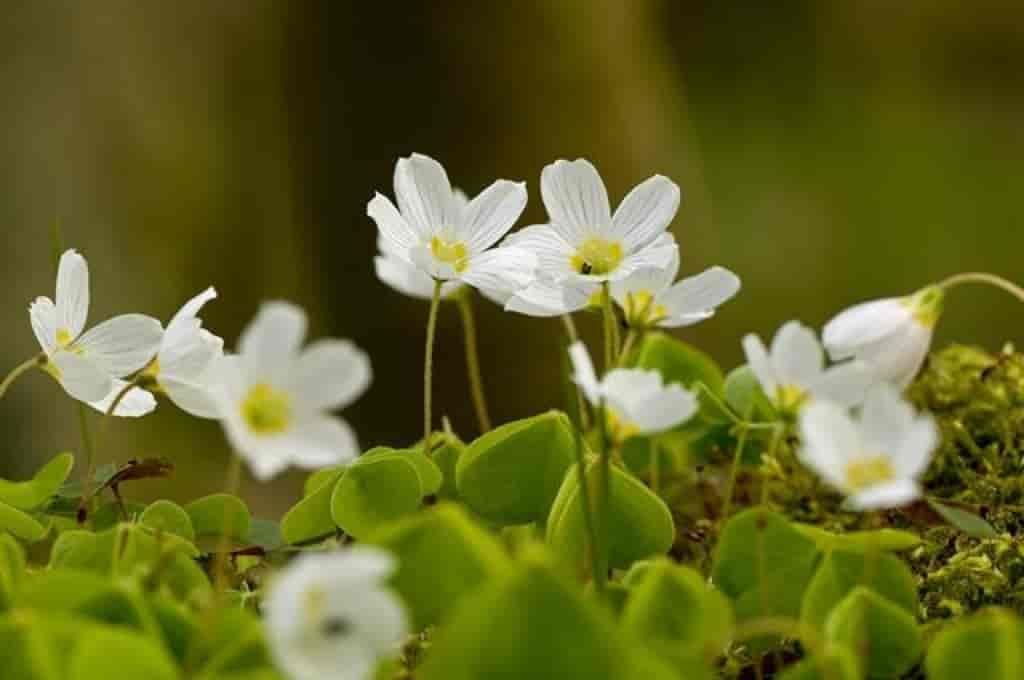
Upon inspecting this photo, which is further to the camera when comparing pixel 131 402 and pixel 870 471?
pixel 131 402

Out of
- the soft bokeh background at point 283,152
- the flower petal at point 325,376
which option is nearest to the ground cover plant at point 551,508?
the flower petal at point 325,376

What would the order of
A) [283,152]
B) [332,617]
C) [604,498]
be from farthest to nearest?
[283,152] → [604,498] → [332,617]

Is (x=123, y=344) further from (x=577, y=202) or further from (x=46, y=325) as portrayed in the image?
(x=577, y=202)

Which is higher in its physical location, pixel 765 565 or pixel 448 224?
pixel 448 224

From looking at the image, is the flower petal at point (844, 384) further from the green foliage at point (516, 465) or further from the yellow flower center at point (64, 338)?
the yellow flower center at point (64, 338)

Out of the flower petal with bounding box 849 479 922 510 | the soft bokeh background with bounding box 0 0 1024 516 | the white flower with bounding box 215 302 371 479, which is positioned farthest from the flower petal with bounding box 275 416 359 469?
the soft bokeh background with bounding box 0 0 1024 516

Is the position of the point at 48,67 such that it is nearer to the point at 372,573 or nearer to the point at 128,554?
the point at 128,554

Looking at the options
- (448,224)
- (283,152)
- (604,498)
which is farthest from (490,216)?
(283,152)

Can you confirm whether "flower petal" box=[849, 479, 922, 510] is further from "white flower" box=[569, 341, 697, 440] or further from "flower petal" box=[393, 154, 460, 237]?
"flower petal" box=[393, 154, 460, 237]
